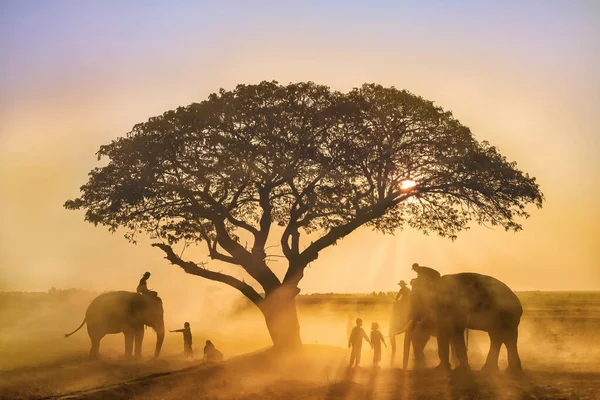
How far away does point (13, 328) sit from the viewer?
5378 centimetres

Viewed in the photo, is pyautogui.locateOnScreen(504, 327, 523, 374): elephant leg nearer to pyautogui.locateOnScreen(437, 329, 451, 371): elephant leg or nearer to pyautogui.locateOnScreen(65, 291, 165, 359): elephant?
pyautogui.locateOnScreen(437, 329, 451, 371): elephant leg

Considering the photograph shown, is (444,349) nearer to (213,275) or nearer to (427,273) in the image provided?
(427,273)

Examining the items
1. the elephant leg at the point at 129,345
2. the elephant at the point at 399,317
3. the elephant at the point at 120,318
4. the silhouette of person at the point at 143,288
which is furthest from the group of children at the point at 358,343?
the silhouette of person at the point at 143,288

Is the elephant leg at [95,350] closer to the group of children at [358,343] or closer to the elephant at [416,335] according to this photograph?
the group of children at [358,343]

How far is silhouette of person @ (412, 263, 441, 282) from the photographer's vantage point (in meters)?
23.8

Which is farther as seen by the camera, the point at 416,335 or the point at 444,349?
the point at 416,335

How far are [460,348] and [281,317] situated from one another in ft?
29.9

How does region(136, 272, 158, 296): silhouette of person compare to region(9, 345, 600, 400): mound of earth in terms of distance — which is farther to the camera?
region(136, 272, 158, 296): silhouette of person

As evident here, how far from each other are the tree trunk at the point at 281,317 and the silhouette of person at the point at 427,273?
20.3 ft

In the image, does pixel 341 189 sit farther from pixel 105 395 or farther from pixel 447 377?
pixel 105 395

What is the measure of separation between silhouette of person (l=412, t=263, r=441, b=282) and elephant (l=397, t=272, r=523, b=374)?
20 cm

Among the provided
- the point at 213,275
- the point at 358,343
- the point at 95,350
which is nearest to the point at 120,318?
the point at 95,350

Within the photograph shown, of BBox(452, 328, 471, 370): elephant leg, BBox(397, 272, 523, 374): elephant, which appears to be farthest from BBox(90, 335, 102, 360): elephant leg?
BBox(452, 328, 471, 370): elephant leg

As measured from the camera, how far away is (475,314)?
72.5 ft
